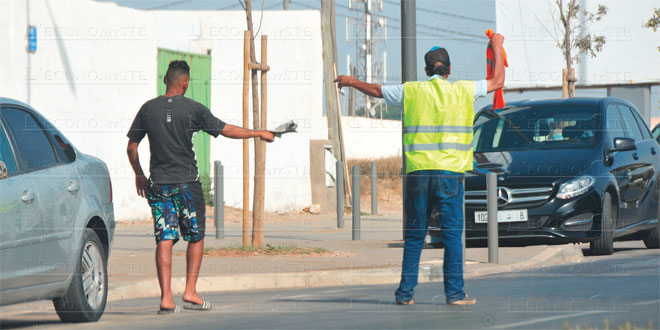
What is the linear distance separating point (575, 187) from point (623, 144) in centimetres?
92

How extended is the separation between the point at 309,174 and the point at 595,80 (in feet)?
59.6

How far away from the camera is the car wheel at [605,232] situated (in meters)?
→ 12.7

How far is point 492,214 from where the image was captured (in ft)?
38.6

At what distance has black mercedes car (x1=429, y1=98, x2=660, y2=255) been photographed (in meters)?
12.4

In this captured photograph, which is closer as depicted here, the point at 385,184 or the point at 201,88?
the point at 201,88

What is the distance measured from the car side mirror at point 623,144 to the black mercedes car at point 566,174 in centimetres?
1

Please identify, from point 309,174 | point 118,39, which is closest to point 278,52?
point 309,174

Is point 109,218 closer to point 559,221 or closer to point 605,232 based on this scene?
point 559,221

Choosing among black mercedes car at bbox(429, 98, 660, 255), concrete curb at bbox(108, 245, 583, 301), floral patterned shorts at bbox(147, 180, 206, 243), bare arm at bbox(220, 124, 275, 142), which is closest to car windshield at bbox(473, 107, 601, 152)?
black mercedes car at bbox(429, 98, 660, 255)

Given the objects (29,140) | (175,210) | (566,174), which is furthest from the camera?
(566,174)

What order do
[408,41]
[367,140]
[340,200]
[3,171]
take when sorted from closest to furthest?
[3,171], [408,41], [340,200], [367,140]

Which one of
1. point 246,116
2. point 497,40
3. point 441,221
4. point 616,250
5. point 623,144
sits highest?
point 497,40

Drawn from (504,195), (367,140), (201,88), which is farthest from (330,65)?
(367,140)

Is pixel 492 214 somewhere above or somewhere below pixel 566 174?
below
